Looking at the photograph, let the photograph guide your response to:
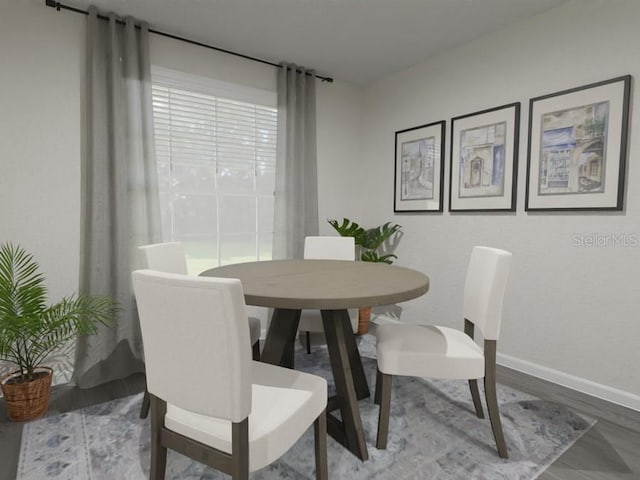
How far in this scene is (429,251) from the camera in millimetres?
3191

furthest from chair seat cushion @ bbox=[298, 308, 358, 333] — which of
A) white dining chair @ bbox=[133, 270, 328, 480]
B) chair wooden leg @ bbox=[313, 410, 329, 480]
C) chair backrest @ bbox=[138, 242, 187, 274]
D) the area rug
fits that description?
white dining chair @ bbox=[133, 270, 328, 480]

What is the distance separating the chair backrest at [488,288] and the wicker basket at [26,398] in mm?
2328

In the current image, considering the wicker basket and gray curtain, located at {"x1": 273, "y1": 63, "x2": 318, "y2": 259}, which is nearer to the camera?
the wicker basket

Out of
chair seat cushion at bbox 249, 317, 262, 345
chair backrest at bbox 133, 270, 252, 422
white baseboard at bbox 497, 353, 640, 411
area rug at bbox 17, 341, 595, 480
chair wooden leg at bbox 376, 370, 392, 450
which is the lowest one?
area rug at bbox 17, 341, 595, 480

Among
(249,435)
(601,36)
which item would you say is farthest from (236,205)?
(601,36)

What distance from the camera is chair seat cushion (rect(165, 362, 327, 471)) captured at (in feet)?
3.45

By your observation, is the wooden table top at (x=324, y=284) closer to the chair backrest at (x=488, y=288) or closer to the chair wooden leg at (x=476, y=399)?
the chair backrest at (x=488, y=288)

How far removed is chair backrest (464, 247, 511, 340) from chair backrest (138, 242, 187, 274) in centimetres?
171

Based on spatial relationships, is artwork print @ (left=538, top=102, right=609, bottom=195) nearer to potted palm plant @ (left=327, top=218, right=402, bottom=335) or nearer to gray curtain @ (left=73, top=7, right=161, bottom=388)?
potted palm plant @ (left=327, top=218, right=402, bottom=335)

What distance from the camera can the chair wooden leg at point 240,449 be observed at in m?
1.00

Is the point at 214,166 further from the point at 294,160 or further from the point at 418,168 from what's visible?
the point at 418,168

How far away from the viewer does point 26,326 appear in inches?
73.6

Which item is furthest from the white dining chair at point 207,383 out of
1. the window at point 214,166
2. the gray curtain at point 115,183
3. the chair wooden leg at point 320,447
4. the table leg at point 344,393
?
the window at point 214,166

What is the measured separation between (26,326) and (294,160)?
2.20 meters
